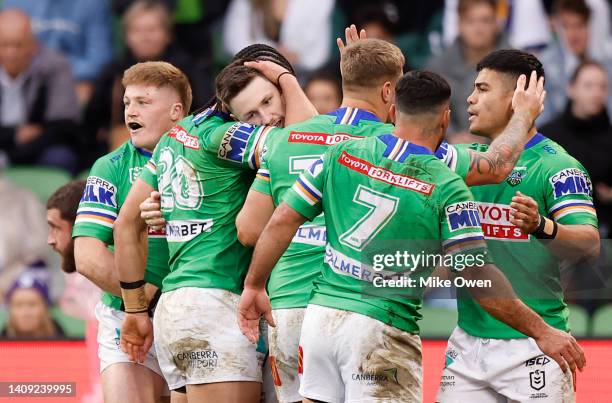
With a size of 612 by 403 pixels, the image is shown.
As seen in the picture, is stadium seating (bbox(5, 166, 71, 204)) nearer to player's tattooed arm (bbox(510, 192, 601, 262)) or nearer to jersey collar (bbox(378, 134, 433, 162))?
player's tattooed arm (bbox(510, 192, 601, 262))

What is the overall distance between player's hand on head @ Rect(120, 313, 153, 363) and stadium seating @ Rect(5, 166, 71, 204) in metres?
5.22

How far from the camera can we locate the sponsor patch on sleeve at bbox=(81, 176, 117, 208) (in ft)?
23.0

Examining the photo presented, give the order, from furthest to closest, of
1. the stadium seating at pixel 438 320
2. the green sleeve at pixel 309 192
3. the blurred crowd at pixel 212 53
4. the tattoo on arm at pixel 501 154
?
the blurred crowd at pixel 212 53 → the stadium seating at pixel 438 320 → the tattoo on arm at pixel 501 154 → the green sleeve at pixel 309 192

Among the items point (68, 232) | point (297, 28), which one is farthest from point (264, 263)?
point (297, 28)

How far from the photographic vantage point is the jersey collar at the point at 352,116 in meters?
6.06

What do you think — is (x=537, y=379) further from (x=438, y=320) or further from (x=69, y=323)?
(x=69, y=323)

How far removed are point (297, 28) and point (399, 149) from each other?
680cm

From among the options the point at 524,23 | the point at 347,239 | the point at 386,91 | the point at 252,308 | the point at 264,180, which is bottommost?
the point at 252,308

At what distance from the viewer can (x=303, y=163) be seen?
19.8ft

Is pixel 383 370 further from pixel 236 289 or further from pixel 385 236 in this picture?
pixel 236 289

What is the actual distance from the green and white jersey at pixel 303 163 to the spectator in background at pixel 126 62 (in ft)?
19.2

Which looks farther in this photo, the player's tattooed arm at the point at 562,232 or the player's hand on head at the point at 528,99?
the player's hand on head at the point at 528,99

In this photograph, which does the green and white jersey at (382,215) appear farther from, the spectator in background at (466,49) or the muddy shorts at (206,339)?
the spectator in background at (466,49)

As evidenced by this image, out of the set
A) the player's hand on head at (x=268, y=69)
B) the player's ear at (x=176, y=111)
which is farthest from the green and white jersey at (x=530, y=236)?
the player's ear at (x=176, y=111)
